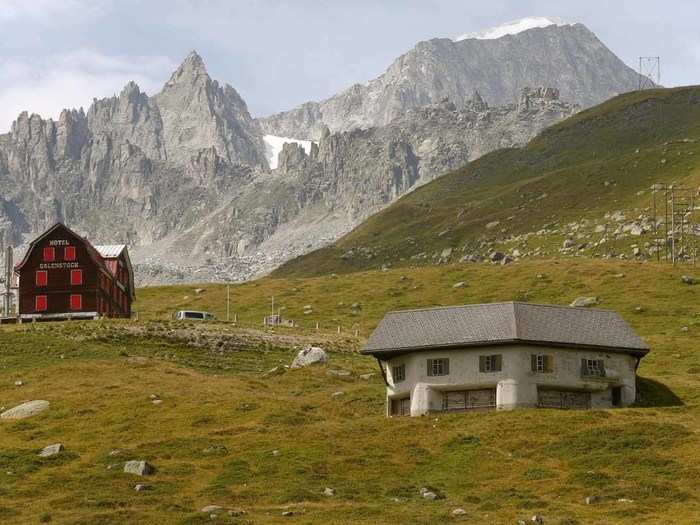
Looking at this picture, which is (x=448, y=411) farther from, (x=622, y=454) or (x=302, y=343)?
(x=302, y=343)

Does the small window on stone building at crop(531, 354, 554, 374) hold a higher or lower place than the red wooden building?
lower

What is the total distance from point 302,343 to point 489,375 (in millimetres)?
43592

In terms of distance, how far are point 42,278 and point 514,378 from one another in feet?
227

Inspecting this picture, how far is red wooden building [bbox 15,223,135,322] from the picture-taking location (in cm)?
14325

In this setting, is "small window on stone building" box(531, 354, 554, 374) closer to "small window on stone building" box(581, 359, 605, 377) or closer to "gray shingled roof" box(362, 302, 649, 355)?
"gray shingled roof" box(362, 302, 649, 355)

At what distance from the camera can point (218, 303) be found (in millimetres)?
184375

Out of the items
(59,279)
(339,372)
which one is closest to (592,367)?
(339,372)

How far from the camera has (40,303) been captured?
144 m

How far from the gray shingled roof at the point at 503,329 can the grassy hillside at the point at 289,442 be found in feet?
15.0

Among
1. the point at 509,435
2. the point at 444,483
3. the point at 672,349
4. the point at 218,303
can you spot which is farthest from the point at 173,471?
the point at 218,303

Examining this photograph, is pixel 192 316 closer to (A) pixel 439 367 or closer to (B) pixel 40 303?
(B) pixel 40 303

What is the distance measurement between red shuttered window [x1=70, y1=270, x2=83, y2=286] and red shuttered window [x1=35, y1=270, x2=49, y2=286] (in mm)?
2808

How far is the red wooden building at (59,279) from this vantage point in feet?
470

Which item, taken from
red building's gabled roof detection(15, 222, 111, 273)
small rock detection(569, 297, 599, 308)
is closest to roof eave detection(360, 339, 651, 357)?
small rock detection(569, 297, 599, 308)
